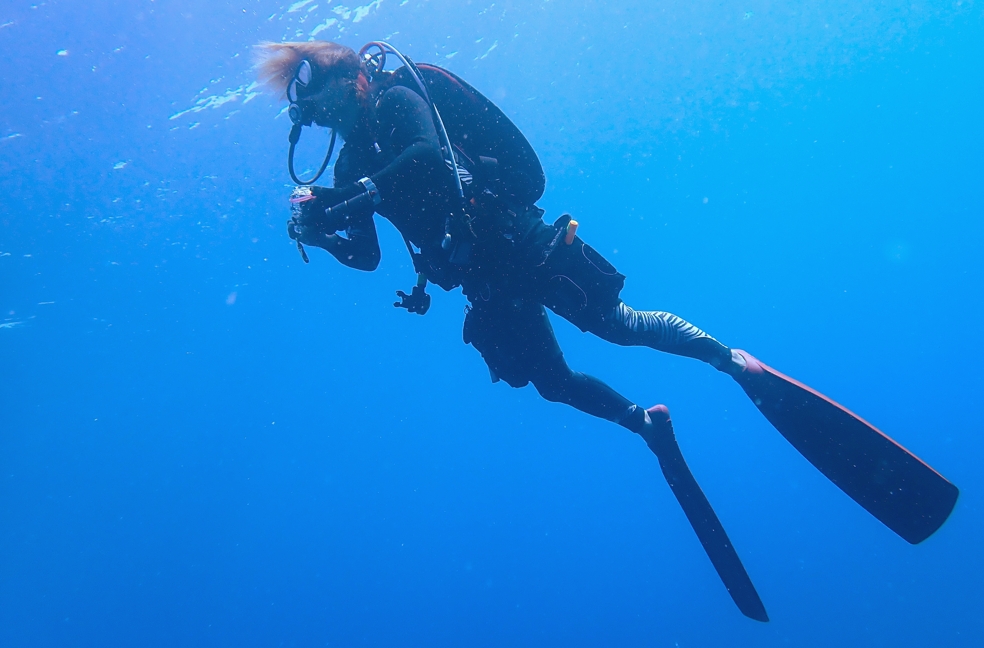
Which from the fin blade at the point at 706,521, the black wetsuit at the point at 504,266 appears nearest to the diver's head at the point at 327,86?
the black wetsuit at the point at 504,266

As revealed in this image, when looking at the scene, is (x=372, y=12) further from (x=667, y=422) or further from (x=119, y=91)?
(x=667, y=422)

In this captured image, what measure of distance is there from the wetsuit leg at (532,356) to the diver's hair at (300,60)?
182cm

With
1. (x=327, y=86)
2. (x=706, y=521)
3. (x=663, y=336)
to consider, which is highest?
(x=663, y=336)

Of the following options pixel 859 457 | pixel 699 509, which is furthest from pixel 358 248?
pixel 859 457

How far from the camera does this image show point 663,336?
350cm

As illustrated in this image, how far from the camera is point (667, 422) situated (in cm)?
402

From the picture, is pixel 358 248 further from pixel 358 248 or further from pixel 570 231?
pixel 570 231

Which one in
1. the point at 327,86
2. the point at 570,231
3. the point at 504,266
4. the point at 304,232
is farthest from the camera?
the point at 504,266

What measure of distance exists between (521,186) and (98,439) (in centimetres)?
4055

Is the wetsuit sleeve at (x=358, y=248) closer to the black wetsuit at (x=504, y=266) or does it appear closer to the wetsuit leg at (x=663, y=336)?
the black wetsuit at (x=504, y=266)

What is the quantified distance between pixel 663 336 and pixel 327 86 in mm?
2917

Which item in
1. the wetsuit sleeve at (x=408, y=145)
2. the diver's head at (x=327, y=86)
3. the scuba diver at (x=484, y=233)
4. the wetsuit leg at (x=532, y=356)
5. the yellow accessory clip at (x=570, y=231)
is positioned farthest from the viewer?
the wetsuit leg at (x=532, y=356)

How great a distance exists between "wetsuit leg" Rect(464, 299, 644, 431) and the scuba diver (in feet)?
0.05

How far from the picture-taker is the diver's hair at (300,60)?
3.08 m
